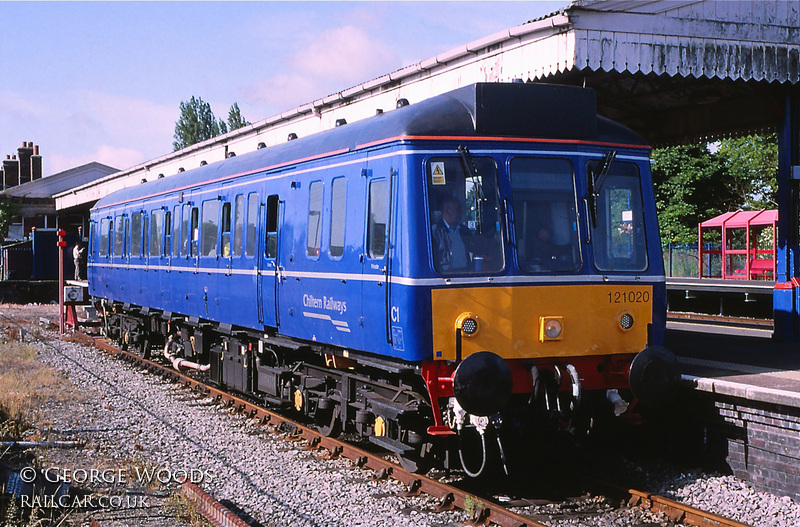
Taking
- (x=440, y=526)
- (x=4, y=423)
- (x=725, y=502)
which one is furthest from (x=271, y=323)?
(x=725, y=502)

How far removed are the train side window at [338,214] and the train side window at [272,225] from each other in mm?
1648

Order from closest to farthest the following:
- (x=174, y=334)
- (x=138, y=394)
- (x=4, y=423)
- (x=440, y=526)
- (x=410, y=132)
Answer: (x=440, y=526)
(x=410, y=132)
(x=4, y=423)
(x=138, y=394)
(x=174, y=334)

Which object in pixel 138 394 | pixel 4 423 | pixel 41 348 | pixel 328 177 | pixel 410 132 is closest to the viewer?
pixel 410 132

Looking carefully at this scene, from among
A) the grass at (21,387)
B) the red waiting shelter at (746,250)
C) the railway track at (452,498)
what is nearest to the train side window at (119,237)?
the grass at (21,387)

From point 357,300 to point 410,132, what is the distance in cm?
171

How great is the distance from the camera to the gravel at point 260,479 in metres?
7.51

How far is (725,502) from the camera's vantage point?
25.8 ft

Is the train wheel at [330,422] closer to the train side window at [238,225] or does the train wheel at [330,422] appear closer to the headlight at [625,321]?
the train side window at [238,225]

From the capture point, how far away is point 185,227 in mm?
14297

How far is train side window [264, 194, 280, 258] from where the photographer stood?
10.6m

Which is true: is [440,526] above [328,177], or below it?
below

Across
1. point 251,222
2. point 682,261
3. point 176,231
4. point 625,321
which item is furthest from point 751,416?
point 682,261

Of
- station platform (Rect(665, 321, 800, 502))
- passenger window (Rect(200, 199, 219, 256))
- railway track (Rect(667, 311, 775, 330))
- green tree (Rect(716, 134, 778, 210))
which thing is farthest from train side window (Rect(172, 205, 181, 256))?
green tree (Rect(716, 134, 778, 210))

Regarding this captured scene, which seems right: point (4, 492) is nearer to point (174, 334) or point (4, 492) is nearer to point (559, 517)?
point (559, 517)
